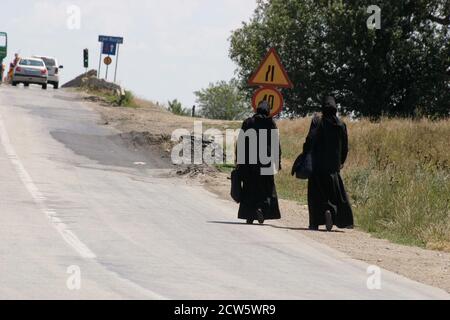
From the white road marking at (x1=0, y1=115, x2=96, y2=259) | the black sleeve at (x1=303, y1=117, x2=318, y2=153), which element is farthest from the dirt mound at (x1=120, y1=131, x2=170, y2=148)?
the black sleeve at (x1=303, y1=117, x2=318, y2=153)

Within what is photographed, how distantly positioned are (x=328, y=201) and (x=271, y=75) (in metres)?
4.67

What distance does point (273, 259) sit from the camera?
548 inches

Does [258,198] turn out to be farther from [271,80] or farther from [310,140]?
[271,80]

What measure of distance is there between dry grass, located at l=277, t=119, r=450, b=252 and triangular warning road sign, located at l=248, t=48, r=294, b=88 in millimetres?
2542

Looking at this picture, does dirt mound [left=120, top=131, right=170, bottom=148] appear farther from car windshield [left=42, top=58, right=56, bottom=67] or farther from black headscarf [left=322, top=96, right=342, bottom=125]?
car windshield [left=42, top=58, right=56, bottom=67]

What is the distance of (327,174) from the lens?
18.6 m

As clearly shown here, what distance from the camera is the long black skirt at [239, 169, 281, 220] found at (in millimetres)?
18719

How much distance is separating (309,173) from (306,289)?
7.26 metres

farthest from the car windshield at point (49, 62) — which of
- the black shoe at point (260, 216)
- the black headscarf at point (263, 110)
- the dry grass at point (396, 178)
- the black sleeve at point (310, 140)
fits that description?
the black shoe at point (260, 216)

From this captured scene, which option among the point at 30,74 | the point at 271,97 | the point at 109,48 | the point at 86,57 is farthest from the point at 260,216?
the point at 86,57

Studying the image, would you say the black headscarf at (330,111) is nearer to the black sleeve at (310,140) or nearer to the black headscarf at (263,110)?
the black sleeve at (310,140)

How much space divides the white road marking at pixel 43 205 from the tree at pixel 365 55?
25240 mm

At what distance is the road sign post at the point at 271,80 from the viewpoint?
2247 cm

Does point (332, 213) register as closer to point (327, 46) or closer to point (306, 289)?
point (306, 289)
